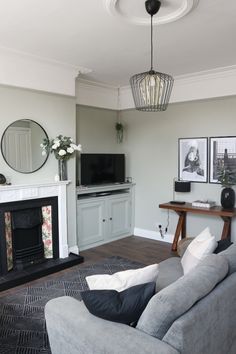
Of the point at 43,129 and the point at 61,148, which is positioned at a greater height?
the point at 43,129

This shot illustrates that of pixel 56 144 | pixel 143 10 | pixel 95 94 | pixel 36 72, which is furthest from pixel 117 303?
pixel 95 94

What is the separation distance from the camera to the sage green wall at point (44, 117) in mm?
3666

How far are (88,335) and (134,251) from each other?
10.6ft

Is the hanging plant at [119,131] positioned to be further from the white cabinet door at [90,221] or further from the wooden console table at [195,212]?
the wooden console table at [195,212]

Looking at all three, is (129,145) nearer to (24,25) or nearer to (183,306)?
(24,25)

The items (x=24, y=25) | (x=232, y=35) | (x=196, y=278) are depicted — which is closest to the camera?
(x=196, y=278)

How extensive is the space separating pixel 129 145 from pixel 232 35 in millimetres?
2931

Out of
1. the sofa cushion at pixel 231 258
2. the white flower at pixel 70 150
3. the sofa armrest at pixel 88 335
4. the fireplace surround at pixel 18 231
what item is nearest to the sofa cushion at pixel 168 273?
the sofa cushion at pixel 231 258

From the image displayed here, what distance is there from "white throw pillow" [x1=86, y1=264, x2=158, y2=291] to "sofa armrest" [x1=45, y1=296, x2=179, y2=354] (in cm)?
15

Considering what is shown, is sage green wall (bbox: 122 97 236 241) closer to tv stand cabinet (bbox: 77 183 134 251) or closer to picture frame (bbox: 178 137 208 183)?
picture frame (bbox: 178 137 208 183)

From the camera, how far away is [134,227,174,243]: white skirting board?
5.19 m

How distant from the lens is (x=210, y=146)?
461cm

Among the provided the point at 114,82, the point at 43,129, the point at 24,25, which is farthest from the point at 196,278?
the point at 114,82

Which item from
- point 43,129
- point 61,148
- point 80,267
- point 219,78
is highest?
point 219,78
